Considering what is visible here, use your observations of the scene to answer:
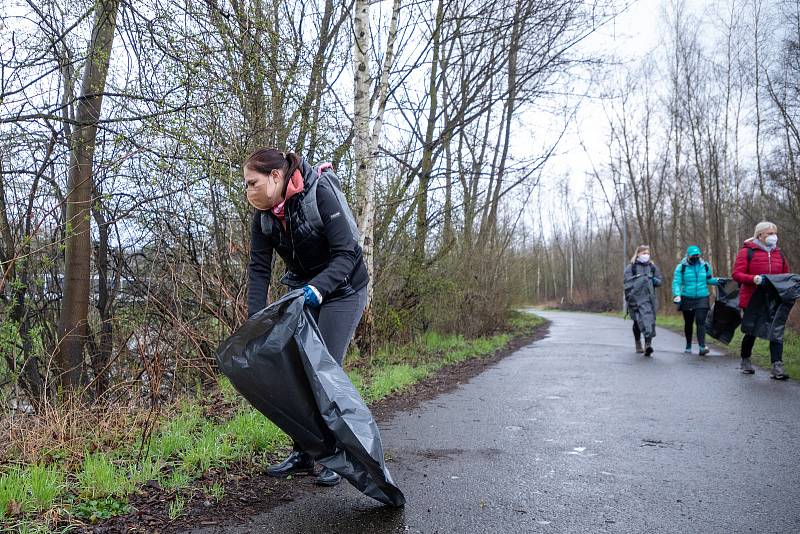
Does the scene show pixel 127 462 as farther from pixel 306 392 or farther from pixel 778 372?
pixel 778 372

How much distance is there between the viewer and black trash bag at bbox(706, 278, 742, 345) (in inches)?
357

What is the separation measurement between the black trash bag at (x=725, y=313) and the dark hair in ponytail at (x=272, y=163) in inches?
325

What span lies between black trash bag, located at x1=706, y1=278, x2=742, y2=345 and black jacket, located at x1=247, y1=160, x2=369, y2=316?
781 cm

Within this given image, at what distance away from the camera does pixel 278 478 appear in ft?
11.3

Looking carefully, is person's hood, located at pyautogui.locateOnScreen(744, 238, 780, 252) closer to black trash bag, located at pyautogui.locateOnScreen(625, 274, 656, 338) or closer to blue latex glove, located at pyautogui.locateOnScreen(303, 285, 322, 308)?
black trash bag, located at pyautogui.locateOnScreen(625, 274, 656, 338)

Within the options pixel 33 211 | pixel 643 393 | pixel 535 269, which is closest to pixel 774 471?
pixel 643 393

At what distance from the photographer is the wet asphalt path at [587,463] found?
9.33 ft

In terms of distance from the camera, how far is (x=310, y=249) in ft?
10.8

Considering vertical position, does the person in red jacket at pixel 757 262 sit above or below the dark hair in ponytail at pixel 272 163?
below

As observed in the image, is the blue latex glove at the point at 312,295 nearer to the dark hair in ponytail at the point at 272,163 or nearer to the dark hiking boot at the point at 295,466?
the dark hair in ponytail at the point at 272,163

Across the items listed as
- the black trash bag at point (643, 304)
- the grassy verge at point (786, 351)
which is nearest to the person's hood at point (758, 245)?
the grassy verge at point (786, 351)

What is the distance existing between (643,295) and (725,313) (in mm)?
1422

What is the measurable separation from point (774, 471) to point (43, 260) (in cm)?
673

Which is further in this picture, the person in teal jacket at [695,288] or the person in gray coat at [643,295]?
the person in gray coat at [643,295]
